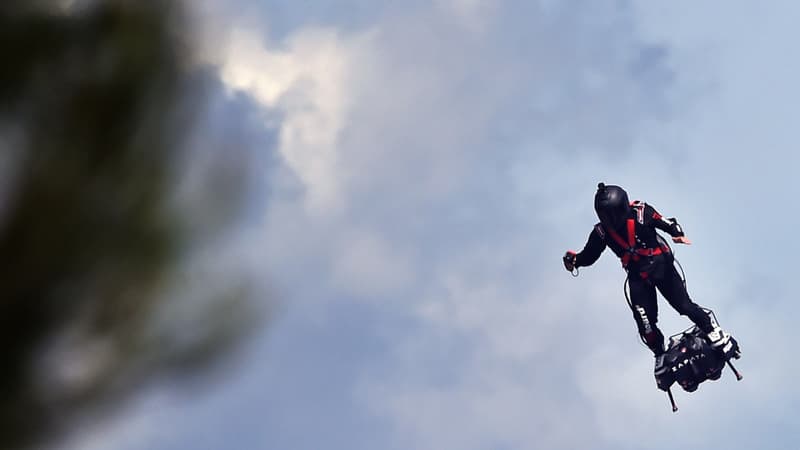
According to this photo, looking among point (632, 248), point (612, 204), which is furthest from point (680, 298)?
point (612, 204)

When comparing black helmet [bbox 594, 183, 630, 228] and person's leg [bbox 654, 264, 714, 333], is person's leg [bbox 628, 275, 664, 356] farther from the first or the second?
black helmet [bbox 594, 183, 630, 228]

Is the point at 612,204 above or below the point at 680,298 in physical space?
above

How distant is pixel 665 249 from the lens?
26.0 m

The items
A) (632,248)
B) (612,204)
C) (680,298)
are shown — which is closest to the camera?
(612,204)

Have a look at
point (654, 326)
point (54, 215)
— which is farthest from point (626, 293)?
point (54, 215)

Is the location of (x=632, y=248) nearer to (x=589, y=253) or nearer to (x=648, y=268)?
(x=648, y=268)

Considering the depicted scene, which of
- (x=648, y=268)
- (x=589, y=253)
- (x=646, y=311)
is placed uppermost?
(x=589, y=253)

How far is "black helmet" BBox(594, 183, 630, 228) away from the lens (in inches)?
998

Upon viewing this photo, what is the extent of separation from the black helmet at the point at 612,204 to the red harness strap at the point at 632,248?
0.85ft

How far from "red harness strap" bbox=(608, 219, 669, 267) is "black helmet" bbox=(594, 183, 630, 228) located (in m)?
0.26

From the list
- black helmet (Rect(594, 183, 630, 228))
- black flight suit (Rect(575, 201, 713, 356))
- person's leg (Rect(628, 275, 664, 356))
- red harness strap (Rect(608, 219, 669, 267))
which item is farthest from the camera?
person's leg (Rect(628, 275, 664, 356))

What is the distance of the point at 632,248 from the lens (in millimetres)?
25766

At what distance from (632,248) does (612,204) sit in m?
1.28

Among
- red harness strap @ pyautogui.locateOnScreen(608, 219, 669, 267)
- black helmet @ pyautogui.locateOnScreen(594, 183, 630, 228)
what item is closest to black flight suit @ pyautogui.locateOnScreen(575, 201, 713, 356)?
red harness strap @ pyautogui.locateOnScreen(608, 219, 669, 267)
